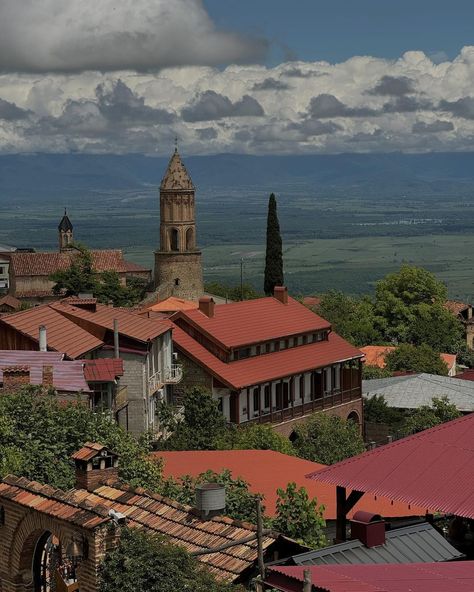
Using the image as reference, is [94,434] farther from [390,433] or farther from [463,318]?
[463,318]

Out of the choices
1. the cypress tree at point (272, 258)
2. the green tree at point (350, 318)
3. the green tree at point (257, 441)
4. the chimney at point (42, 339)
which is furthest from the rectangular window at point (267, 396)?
the cypress tree at point (272, 258)

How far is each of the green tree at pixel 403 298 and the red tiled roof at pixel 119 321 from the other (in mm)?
57206

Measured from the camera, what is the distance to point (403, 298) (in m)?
103

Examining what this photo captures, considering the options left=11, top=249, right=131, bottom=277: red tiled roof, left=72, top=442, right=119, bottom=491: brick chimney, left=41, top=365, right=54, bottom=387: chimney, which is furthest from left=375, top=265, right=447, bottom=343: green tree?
left=72, top=442, right=119, bottom=491: brick chimney

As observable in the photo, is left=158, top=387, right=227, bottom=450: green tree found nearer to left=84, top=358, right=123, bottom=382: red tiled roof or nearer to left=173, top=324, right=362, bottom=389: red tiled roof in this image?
left=84, top=358, right=123, bottom=382: red tiled roof

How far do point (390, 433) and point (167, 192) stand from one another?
1874 inches

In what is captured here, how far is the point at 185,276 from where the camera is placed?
96375mm

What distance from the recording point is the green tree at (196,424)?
39406mm

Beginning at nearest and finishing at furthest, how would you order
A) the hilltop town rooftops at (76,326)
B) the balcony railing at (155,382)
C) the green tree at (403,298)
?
the hilltop town rooftops at (76,326) → the balcony railing at (155,382) → the green tree at (403,298)

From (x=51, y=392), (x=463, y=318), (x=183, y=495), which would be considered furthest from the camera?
(x=463, y=318)

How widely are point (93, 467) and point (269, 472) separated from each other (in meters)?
12.8

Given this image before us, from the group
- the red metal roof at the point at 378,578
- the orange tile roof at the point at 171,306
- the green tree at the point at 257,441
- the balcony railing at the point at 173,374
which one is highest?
the red metal roof at the point at 378,578

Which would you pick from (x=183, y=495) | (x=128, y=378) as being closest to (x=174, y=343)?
(x=128, y=378)

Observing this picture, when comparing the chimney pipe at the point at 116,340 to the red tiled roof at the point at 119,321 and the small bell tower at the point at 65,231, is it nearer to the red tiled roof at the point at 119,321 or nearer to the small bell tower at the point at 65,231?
the red tiled roof at the point at 119,321
